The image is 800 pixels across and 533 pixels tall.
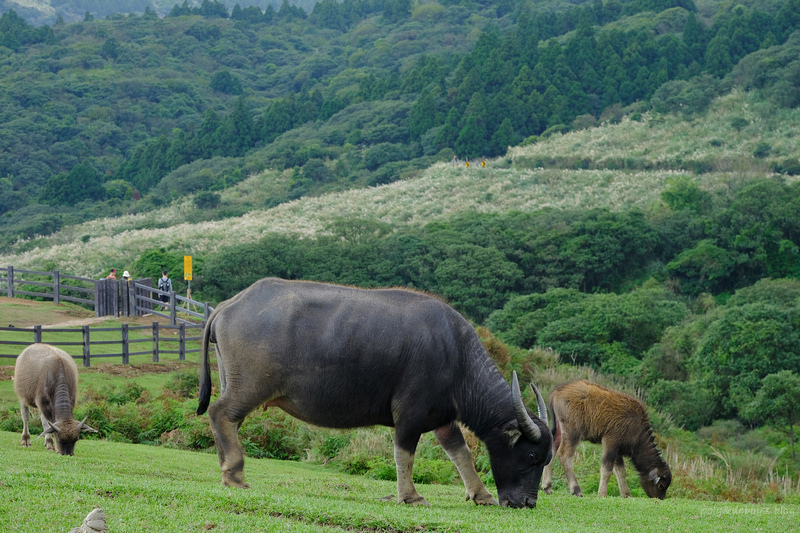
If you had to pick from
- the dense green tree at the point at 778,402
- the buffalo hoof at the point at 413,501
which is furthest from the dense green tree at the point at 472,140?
the buffalo hoof at the point at 413,501

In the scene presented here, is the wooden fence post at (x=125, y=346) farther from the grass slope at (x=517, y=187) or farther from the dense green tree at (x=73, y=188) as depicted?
the dense green tree at (x=73, y=188)

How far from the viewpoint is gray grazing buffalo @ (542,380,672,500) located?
45.6 feet

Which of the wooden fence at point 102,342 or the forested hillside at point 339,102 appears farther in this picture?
the forested hillside at point 339,102

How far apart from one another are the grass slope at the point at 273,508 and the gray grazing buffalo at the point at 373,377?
59cm

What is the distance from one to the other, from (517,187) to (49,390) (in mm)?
62407

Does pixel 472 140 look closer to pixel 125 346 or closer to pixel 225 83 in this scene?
pixel 225 83

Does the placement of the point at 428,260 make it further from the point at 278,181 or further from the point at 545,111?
the point at 545,111

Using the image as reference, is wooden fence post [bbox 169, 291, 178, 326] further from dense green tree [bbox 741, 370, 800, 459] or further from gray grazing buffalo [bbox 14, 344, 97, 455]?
dense green tree [bbox 741, 370, 800, 459]

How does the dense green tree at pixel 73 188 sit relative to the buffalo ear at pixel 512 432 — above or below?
below

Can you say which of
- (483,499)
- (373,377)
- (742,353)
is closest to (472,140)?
(742,353)

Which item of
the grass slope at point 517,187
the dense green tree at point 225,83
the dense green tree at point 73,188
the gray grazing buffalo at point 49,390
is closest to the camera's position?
the gray grazing buffalo at point 49,390

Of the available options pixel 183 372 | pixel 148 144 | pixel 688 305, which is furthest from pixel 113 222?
pixel 183 372

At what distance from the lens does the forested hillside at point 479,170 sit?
41000mm

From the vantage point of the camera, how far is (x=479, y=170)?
81188 millimetres
